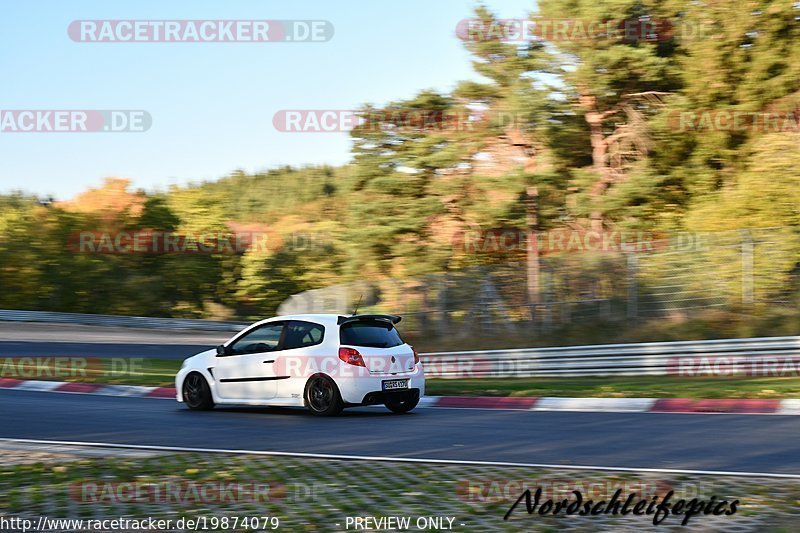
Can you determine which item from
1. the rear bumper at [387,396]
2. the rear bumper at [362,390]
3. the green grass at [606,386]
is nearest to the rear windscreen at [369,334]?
the rear bumper at [362,390]

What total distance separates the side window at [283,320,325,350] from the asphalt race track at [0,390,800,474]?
3.23 ft

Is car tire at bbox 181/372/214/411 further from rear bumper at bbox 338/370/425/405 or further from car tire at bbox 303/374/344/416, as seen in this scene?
rear bumper at bbox 338/370/425/405

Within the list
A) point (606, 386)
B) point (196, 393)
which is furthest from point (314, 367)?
point (606, 386)

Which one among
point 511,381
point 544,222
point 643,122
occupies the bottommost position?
A: point 511,381

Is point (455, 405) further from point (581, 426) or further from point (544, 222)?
point (544, 222)

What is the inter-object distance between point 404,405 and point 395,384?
0.59 meters

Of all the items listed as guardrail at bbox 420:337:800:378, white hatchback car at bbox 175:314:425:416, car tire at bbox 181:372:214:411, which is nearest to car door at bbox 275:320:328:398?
white hatchback car at bbox 175:314:425:416

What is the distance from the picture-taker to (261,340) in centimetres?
1438

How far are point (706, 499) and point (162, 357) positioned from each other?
26014 millimetres

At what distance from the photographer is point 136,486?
740cm

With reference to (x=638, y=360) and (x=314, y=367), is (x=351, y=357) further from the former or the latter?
(x=638, y=360)

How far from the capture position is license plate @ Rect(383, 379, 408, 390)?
44.8ft

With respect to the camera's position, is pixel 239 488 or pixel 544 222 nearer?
pixel 239 488

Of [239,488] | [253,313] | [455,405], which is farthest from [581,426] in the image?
[253,313]
